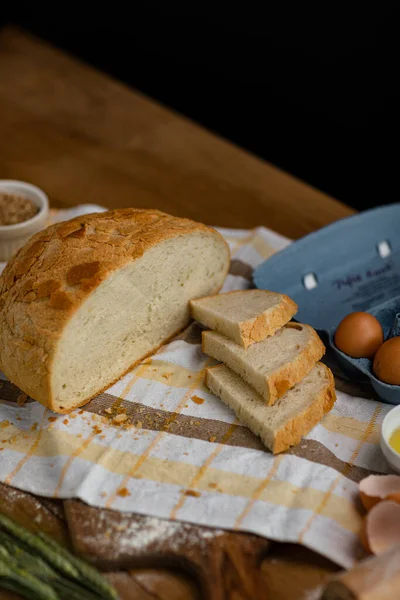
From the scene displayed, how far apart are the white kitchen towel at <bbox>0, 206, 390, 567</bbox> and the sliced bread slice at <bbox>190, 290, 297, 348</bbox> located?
0.20m

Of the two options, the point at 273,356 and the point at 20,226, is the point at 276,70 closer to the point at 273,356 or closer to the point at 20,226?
the point at 20,226

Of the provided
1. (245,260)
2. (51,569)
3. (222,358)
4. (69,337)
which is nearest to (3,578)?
(51,569)

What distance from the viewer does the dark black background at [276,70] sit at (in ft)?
19.2

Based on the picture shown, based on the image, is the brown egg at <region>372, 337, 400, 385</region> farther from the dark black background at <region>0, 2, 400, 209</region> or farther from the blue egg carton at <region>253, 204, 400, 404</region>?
the dark black background at <region>0, 2, 400, 209</region>

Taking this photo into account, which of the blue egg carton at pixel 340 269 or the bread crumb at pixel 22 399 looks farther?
the blue egg carton at pixel 340 269

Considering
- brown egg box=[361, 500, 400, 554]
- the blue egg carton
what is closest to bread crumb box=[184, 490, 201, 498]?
brown egg box=[361, 500, 400, 554]

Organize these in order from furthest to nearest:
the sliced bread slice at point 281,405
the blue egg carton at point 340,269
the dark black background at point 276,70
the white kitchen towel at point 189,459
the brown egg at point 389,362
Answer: the dark black background at point 276,70 < the blue egg carton at point 340,269 < the brown egg at point 389,362 < the sliced bread slice at point 281,405 < the white kitchen towel at point 189,459

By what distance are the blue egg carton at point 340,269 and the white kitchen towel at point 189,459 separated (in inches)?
26.2

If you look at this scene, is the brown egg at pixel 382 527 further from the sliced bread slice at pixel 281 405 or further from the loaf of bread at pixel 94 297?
the loaf of bread at pixel 94 297

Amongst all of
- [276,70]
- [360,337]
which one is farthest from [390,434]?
[276,70]

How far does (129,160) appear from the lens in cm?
504

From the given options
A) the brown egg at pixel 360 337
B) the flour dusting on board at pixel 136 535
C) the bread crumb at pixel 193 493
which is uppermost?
the brown egg at pixel 360 337

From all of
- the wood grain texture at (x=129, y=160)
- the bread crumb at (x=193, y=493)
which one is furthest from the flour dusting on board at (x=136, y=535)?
the wood grain texture at (x=129, y=160)

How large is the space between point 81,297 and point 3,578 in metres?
1.06
